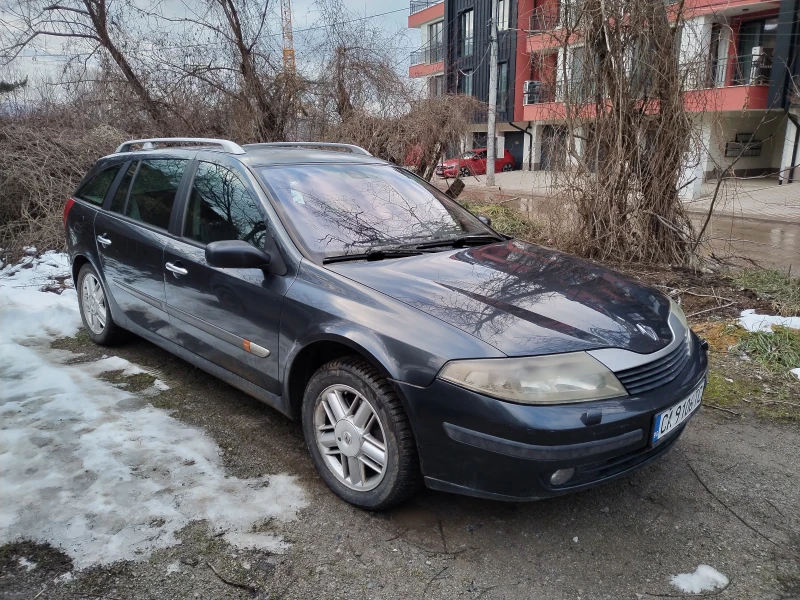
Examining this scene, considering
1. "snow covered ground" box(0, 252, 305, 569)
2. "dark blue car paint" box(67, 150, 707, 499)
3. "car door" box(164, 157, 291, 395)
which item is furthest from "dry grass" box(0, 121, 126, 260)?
"car door" box(164, 157, 291, 395)

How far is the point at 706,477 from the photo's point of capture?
3.11 metres

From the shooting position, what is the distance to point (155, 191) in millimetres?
4129

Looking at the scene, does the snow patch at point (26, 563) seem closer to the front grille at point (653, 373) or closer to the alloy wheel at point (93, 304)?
the front grille at point (653, 373)

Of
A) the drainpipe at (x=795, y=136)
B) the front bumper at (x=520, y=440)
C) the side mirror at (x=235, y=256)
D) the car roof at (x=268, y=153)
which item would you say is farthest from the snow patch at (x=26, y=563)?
the drainpipe at (x=795, y=136)

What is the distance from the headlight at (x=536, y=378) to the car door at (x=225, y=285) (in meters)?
1.12

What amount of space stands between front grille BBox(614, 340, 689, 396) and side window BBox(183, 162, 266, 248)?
6.20 feet

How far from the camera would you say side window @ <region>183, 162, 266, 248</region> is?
130 inches

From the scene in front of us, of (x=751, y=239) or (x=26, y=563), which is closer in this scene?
(x=26, y=563)

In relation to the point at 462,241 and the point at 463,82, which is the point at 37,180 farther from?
the point at 463,82

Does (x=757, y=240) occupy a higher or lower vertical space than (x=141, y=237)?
lower

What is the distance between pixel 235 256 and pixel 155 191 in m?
1.53

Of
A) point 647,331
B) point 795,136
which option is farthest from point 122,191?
point 795,136

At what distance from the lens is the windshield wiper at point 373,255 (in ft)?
9.97

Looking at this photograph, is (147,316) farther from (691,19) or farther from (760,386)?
(691,19)
